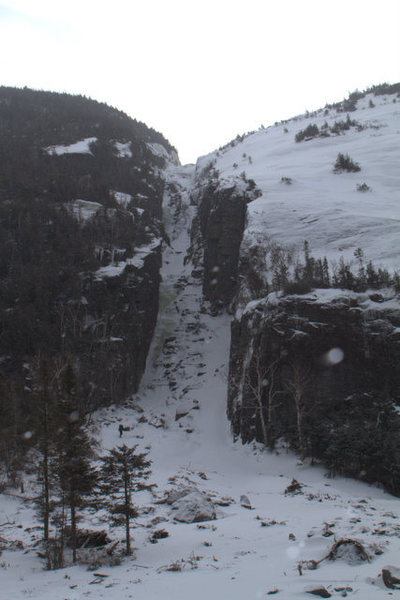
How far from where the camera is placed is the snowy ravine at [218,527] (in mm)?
9133

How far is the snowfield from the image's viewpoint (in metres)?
9.66

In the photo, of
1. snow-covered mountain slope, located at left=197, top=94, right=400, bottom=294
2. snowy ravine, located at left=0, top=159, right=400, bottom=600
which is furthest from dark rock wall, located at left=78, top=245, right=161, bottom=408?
snow-covered mountain slope, located at left=197, top=94, right=400, bottom=294

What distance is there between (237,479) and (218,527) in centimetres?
1164

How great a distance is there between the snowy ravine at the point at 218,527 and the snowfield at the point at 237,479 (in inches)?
2.5

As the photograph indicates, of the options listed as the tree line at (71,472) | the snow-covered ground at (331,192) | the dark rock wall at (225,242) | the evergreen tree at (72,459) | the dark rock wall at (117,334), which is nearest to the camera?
the tree line at (71,472)

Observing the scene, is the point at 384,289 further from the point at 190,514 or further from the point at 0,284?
the point at 0,284

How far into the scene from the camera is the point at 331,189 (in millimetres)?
49000

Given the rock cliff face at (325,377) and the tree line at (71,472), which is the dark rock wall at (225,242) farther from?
the tree line at (71,472)

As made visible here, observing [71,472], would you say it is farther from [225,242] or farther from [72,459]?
[225,242]

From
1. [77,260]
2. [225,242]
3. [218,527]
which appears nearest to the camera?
[218,527]

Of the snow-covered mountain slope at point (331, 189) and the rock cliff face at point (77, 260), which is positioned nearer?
the snow-covered mountain slope at point (331, 189)

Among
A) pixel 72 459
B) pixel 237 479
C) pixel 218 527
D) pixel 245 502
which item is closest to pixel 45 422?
pixel 72 459

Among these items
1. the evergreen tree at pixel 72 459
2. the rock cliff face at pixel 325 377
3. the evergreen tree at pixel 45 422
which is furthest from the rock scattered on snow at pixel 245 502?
the evergreen tree at pixel 45 422

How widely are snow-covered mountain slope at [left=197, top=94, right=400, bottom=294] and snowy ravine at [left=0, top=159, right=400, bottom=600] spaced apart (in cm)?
1750
